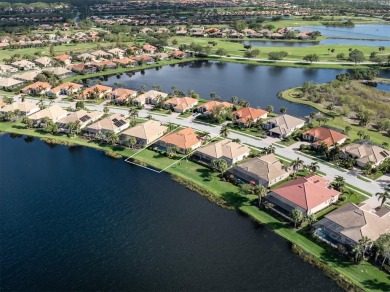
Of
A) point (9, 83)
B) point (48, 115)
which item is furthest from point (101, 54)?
point (48, 115)

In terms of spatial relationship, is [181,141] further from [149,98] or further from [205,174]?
[149,98]

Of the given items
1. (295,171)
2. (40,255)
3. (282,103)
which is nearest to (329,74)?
(282,103)

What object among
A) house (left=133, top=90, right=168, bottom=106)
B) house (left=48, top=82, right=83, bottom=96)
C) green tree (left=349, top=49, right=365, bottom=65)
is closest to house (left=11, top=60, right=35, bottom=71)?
house (left=48, top=82, right=83, bottom=96)

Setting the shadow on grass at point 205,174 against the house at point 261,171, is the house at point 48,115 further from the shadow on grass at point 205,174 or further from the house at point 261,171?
the house at point 261,171

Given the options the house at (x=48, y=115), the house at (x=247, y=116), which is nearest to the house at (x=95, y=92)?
the house at (x=48, y=115)

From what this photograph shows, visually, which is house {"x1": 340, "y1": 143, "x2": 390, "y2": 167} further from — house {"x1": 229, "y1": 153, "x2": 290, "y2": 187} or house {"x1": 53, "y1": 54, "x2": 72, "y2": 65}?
house {"x1": 53, "y1": 54, "x2": 72, "y2": 65}
